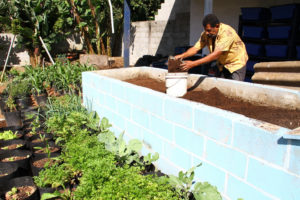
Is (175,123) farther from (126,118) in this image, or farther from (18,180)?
(18,180)

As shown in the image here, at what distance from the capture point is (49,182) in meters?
2.42

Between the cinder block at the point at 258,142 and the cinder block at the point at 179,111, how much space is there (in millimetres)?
474

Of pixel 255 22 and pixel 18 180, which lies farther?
pixel 255 22

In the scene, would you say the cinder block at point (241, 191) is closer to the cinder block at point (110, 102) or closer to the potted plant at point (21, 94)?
the cinder block at point (110, 102)

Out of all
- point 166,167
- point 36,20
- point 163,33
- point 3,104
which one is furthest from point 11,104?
point 163,33

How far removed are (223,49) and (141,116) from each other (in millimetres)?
1291

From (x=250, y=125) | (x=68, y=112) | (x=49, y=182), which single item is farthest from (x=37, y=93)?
(x=250, y=125)

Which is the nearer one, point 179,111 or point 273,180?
point 273,180

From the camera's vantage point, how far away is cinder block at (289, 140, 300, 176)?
1.42 meters

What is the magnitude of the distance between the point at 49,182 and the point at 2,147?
4.16 feet

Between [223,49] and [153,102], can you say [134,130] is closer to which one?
[153,102]

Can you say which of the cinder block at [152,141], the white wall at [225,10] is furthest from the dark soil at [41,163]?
the white wall at [225,10]

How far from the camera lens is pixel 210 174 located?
2.06m

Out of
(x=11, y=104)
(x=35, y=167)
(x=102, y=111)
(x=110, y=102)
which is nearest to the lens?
(x=35, y=167)
